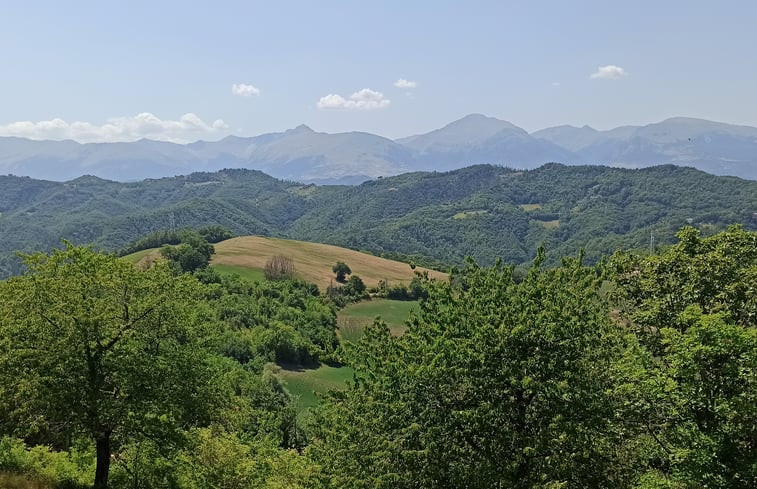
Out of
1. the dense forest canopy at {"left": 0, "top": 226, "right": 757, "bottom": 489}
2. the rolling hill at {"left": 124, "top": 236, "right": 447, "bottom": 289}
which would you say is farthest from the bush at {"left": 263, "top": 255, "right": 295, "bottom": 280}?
the dense forest canopy at {"left": 0, "top": 226, "right": 757, "bottom": 489}

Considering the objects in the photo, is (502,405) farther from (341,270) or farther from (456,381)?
(341,270)

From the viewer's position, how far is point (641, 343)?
17.9 metres

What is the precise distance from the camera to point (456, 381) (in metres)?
16.3

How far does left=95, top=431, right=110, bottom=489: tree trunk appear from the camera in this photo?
21181 mm

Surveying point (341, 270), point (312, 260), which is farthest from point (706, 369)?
point (312, 260)

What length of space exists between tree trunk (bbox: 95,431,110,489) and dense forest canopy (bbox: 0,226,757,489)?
102 millimetres

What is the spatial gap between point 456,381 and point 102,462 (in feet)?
50.7

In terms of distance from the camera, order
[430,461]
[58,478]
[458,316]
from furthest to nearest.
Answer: [58,478]
[458,316]
[430,461]

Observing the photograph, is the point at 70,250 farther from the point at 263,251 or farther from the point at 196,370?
the point at 263,251

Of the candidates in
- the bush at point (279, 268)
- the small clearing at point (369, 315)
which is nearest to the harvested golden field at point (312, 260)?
the bush at point (279, 268)

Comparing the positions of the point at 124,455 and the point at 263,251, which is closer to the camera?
the point at 124,455

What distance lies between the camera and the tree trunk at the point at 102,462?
2118 centimetres

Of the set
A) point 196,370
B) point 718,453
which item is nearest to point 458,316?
point 718,453

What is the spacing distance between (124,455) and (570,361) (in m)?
22.3
